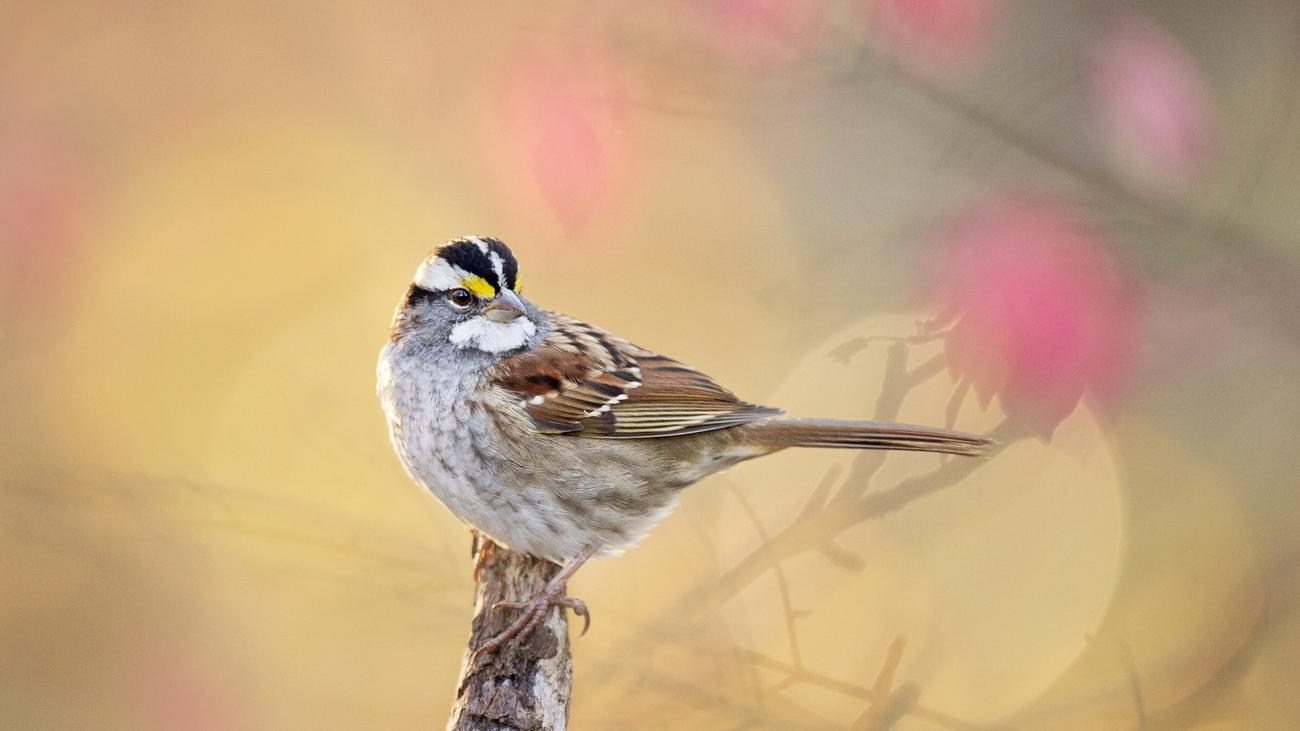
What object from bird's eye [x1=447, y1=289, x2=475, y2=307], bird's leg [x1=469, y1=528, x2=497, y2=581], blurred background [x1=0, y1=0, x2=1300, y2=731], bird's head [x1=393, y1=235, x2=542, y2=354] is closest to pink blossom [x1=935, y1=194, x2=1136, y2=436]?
blurred background [x1=0, y1=0, x2=1300, y2=731]

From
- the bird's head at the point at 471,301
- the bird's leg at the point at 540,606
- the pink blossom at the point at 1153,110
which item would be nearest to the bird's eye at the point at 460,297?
the bird's head at the point at 471,301

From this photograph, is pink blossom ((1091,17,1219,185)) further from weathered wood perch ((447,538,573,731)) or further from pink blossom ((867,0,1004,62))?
weathered wood perch ((447,538,573,731))

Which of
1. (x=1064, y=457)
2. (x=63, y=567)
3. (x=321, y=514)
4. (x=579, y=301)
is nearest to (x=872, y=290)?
(x=1064, y=457)

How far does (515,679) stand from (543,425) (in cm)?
90

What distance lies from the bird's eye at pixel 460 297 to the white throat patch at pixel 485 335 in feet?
0.18

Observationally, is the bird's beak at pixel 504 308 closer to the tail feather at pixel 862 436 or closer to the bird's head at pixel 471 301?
the bird's head at pixel 471 301

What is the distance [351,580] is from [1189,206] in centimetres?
204

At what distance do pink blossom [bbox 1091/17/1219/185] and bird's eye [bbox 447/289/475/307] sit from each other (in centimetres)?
176

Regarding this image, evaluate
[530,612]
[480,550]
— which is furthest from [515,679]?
[480,550]

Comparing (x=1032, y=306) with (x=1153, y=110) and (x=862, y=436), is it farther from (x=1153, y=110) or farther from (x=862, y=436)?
(x=862, y=436)

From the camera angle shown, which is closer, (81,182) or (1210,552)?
(1210,552)

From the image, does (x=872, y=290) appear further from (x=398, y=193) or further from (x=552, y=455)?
(x=398, y=193)

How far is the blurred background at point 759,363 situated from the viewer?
8.86ft

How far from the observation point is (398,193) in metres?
5.92
